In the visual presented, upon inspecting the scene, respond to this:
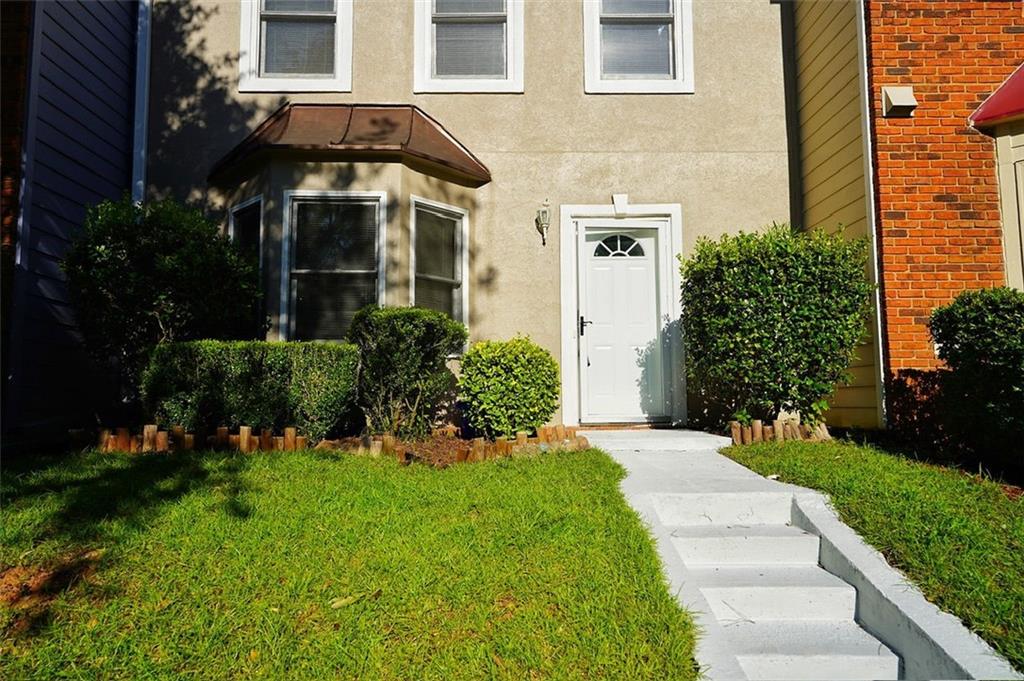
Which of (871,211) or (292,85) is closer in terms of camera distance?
(871,211)

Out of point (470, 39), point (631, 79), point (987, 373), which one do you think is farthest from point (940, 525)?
point (470, 39)

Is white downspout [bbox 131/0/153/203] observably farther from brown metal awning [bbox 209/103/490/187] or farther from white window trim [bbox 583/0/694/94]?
white window trim [bbox 583/0/694/94]

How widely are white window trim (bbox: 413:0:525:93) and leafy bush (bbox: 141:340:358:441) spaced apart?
3777 millimetres

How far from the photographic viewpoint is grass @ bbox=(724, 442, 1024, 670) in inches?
107

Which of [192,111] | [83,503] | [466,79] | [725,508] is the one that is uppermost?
[466,79]

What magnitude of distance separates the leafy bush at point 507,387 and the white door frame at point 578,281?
1.12m

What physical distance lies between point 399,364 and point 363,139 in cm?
261

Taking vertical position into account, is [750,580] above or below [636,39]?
below

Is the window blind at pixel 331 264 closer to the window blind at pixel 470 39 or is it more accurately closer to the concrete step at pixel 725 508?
the window blind at pixel 470 39

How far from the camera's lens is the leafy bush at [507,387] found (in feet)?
19.0

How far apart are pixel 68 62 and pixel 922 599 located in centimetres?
822

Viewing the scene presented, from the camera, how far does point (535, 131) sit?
23.9 feet

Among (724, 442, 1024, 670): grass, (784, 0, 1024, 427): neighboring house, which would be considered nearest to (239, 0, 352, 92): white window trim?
(784, 0, 1024, 427): neighboring house

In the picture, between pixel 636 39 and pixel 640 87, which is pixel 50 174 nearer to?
pixel 640 87
